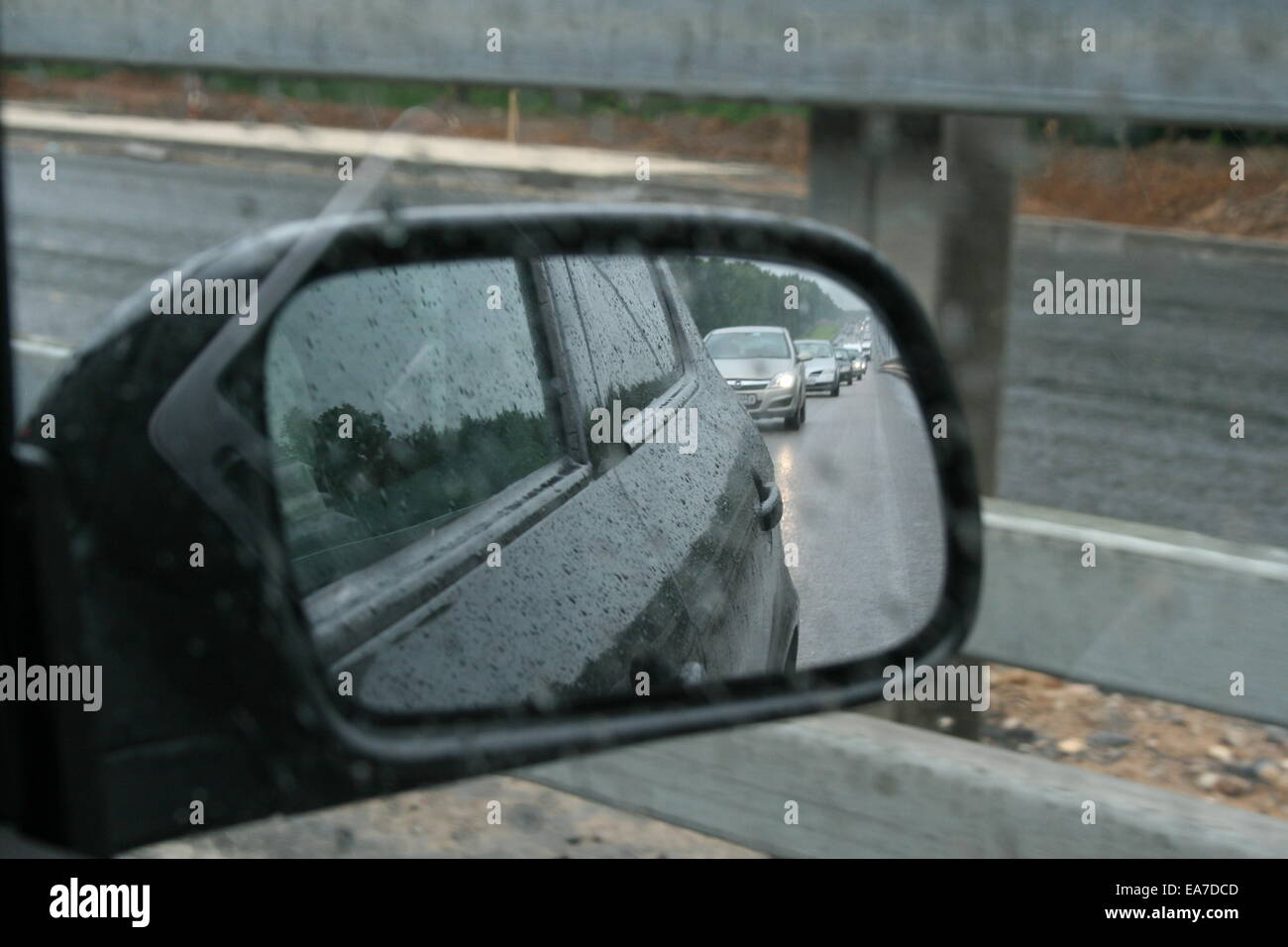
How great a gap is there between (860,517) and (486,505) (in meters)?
0.56

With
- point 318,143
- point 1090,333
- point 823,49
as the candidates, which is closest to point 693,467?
point 823,49

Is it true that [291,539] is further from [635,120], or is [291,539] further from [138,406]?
[635,120]

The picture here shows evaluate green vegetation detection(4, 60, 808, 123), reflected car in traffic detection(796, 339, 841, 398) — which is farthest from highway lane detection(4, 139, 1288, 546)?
green vegetation detection(4, 60, 808, 123)

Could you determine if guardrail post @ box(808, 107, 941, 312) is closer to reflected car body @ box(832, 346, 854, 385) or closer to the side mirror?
the side mirror

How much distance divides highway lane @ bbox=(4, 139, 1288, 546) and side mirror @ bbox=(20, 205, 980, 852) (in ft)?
0.89

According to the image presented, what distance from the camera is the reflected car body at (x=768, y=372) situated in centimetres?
205

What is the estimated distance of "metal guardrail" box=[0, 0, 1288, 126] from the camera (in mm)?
3525

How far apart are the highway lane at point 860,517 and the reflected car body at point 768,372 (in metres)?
0.03

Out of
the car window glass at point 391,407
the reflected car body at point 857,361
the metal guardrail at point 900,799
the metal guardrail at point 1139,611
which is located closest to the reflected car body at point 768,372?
the reflected car body at point 857,361

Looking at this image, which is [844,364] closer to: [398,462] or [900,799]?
[398,462]

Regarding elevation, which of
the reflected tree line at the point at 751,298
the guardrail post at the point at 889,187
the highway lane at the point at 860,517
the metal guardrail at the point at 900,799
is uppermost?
the guardrail post at the point at 889,187

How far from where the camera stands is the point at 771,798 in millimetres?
3775

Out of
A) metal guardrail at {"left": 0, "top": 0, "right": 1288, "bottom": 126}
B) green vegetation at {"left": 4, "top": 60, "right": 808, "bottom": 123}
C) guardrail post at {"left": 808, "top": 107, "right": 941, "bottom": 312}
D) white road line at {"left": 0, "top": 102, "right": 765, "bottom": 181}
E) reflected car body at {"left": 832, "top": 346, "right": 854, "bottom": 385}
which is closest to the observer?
reflected car body at {"left": 832, "top": 346, "right": 854, "bottom": 385}

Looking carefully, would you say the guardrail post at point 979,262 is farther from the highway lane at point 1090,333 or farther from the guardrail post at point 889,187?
the highway lane at point 1090,333
